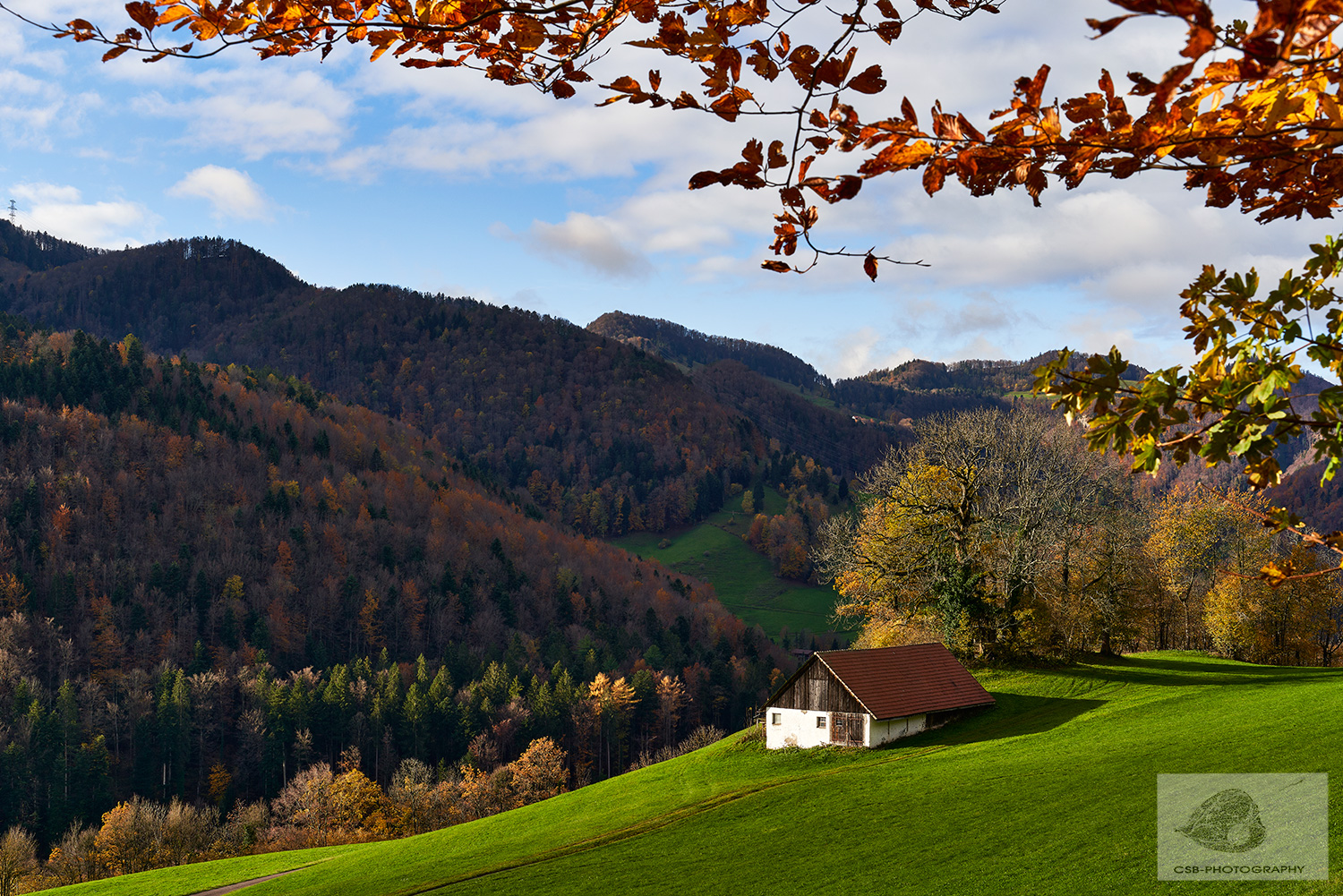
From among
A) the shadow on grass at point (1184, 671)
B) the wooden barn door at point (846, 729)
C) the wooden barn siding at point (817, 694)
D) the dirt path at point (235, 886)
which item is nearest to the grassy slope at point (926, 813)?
the shadow on grass at point (1184, 671)

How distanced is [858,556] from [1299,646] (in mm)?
36187

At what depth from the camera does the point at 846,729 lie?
3669 centimetres

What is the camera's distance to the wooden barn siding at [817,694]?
121 feet

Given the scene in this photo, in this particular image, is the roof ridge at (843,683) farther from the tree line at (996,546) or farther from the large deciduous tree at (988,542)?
the tree line at (996,546)

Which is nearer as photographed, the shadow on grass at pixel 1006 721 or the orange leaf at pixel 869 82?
the orange leaf at pixel 869 82

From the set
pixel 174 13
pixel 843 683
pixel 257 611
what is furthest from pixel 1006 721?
pixel 257 611

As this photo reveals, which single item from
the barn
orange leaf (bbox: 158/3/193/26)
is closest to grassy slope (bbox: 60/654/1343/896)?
the barn

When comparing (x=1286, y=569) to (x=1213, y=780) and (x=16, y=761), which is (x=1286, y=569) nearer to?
(x=1213, y=780)

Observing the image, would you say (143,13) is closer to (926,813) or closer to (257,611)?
(926,813)

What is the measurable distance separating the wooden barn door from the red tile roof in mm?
1079

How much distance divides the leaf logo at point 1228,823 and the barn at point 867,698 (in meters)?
17.2

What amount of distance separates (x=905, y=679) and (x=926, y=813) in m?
14.6

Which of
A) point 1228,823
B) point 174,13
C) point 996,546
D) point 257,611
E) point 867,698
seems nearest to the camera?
point 174,13

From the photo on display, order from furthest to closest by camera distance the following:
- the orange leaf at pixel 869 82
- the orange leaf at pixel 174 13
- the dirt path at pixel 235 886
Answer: the dirt path at pixel 235 886 < the orange leaf at pixel 174 13 < the orange leaf at pixel 869 82
